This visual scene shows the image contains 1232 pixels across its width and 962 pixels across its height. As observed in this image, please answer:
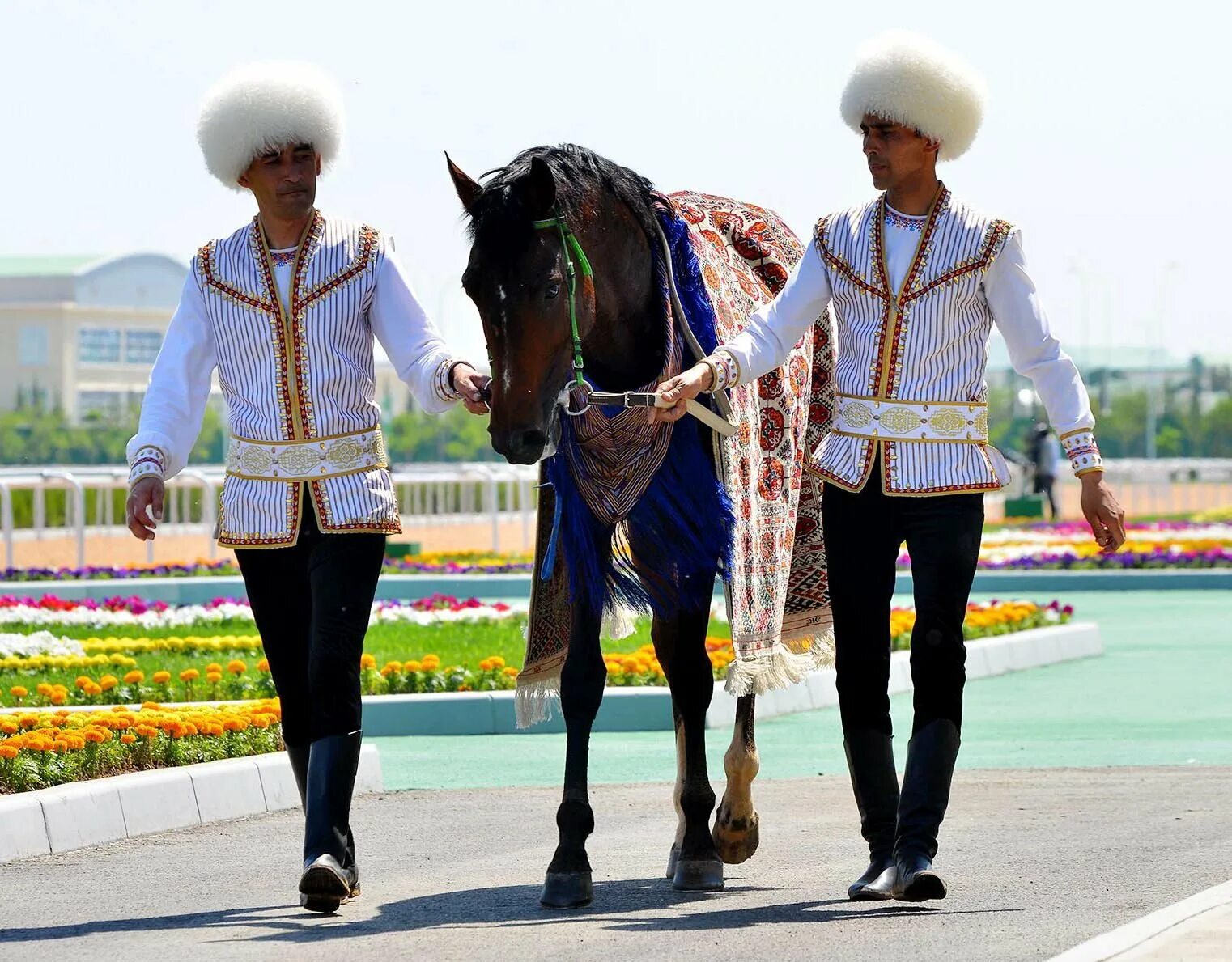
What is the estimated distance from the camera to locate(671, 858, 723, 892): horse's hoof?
7.00m

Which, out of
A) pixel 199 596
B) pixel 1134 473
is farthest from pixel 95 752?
pixel 1134 473

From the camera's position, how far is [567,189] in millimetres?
6699

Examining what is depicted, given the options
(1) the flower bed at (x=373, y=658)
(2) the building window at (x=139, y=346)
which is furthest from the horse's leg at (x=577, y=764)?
(2) the building window at (x=139, y=346)

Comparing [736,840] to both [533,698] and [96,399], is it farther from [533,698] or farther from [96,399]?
[96,399]

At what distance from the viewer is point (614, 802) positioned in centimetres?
909

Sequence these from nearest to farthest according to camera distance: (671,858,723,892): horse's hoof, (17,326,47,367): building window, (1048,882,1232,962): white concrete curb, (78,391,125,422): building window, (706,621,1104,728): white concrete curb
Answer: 1. (1048,882,1232,962): white concrete curb
2. (671,858,723,892): horse's hoof
3. (706,621,1104,728): white concrete curb
4. (78,391,125,422): building window
5. (17,326,47,367): building window

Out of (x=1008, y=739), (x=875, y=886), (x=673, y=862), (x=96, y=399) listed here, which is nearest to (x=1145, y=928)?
A: (x=875, y=886)

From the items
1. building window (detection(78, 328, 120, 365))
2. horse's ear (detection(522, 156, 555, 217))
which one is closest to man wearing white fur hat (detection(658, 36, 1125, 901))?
horse's ear (detection(522, 156, 555, 217))

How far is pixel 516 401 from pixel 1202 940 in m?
2.10

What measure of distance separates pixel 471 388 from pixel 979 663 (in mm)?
8085

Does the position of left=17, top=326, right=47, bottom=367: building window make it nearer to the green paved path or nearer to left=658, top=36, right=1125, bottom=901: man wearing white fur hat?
the green paved path

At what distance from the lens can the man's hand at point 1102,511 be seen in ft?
21.7

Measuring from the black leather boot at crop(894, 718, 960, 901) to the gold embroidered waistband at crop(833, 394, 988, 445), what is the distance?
753 millimetres

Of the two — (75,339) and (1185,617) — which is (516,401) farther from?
(75,339)
